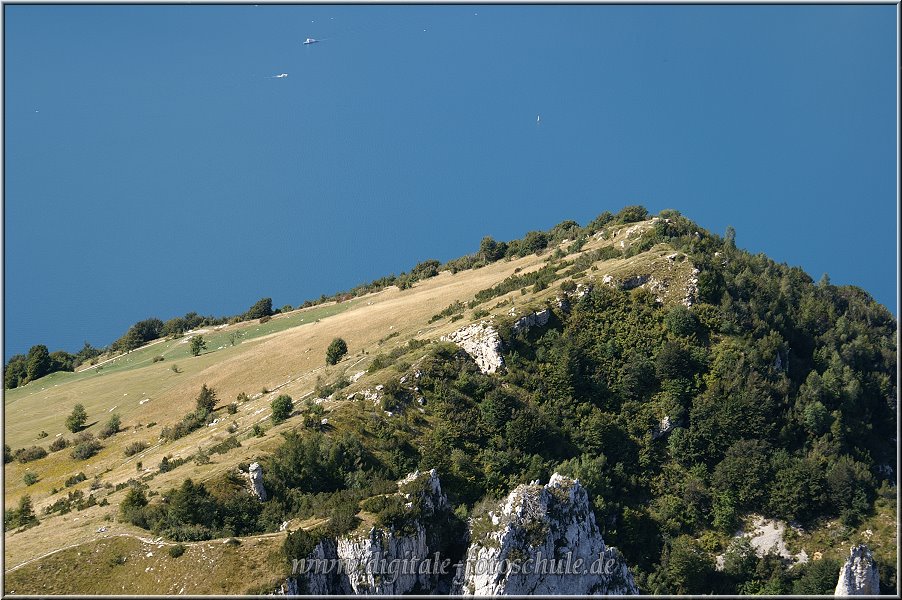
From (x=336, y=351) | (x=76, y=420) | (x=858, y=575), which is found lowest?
(x=858, y=575)

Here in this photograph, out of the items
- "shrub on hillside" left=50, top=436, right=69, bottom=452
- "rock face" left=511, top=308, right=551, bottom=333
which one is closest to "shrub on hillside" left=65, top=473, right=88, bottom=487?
"shrub on hillside" left=50, top=436, right=69, bottom=452

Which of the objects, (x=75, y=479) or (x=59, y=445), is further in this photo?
(x=59, y=445)

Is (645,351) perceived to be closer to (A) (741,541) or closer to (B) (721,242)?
(A) (741,541)

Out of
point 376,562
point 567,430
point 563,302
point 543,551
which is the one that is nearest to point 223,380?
point 563,302

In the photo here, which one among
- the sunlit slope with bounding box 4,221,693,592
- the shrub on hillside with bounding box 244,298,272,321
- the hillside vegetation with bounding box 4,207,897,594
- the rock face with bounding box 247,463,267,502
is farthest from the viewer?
the shrub on hillside with bounding box 244,298,272,321

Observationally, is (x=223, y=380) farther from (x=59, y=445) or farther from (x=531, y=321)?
(x=531, y=321)

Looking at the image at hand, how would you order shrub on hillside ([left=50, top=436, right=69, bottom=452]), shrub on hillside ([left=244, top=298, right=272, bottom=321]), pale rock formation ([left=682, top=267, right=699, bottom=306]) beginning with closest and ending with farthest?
pale rock formation ([left=682, top=267, right=699, bottom=306])
shrub on hillside ([left=50, top=436, right=69, bottom=452])
shrub on hillside ([left=244, top=298, right=272, bottom=321])

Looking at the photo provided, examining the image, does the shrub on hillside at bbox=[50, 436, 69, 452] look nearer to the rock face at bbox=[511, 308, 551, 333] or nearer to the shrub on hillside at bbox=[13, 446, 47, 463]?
the shrub on hillside at bbox=[13, 446, 47, 463]
